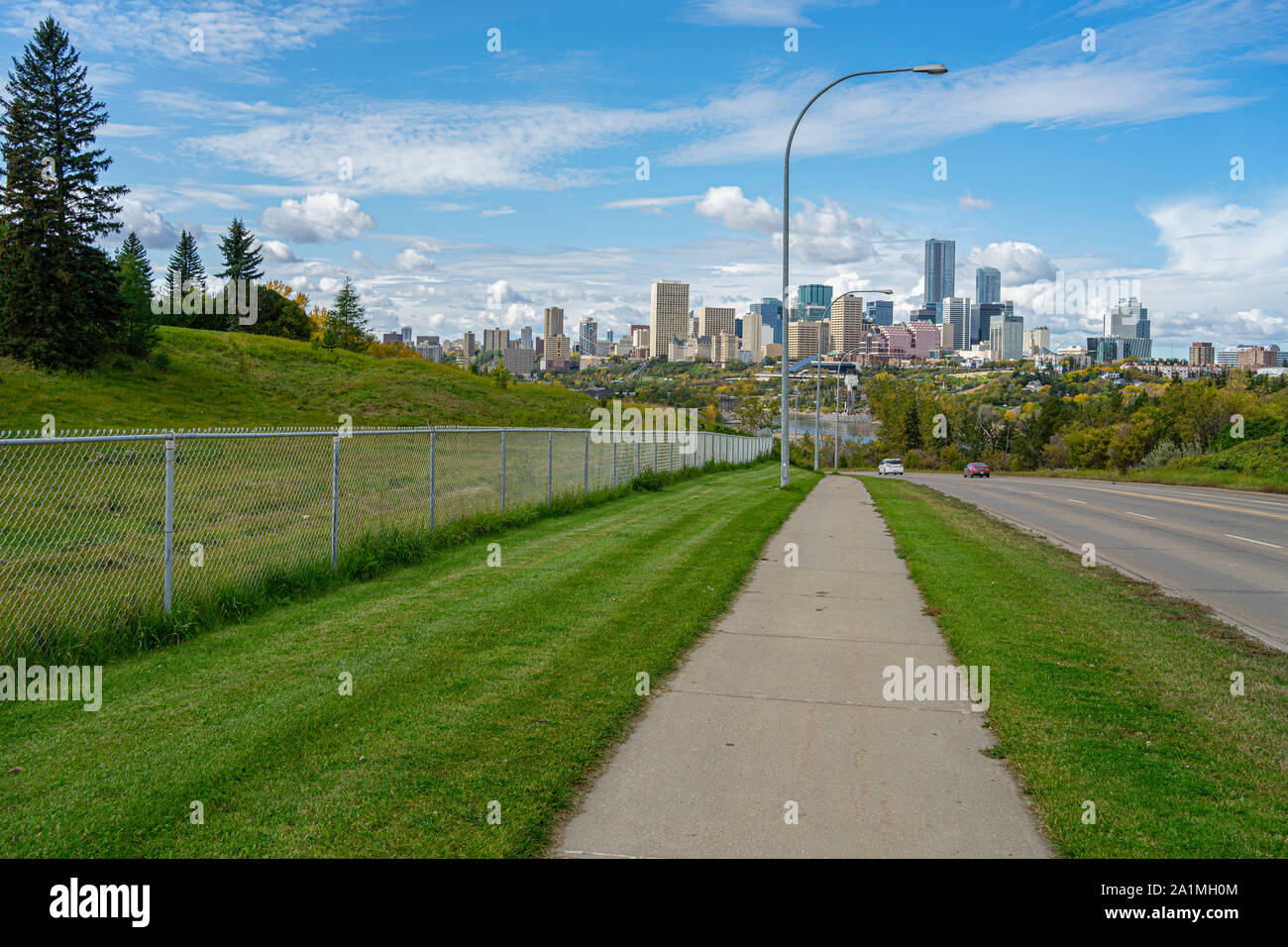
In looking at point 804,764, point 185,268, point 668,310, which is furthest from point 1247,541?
point 668,310

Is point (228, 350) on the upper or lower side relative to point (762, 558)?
upper

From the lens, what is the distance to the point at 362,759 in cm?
504

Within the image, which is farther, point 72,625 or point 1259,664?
point 1259,664

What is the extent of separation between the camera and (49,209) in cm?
5247

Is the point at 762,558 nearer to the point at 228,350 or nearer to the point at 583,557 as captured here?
the point at 583,557

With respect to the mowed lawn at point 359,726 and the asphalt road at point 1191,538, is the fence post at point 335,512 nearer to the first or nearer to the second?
the mowed lawn at point 359,726

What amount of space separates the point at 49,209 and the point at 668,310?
148 metres

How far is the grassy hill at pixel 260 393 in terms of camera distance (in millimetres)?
45188

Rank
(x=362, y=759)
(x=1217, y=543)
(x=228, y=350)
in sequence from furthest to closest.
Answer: (x=228, y=350), (x=1217, y=543), (x=362, y=759)

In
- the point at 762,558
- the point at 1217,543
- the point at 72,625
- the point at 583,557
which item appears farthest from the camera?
the point at 1217,543
